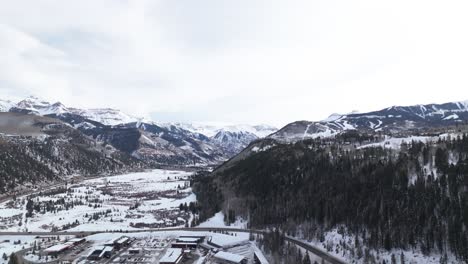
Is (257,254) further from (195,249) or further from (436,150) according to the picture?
(436,150)

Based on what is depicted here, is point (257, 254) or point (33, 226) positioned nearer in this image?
point (257, 254)

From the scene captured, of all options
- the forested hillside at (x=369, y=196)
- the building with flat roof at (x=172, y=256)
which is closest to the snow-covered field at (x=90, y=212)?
the forested hillside at (x=369, y=196)

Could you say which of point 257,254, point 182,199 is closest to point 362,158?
point 257,254

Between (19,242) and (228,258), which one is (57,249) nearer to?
(19,242)

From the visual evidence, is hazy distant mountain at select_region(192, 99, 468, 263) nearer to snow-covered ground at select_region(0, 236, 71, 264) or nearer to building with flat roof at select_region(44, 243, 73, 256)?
building with flat roof at select_region(44, 243, 73, 256)

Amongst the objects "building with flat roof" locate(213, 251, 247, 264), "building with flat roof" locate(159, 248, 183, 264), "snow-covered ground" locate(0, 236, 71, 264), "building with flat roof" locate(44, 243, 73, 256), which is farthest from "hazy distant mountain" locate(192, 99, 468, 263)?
"snow-covered ground" locate(0, 236, 71, 264)

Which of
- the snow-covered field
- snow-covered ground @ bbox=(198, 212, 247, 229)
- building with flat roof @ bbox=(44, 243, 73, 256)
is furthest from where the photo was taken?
the snow-covered field

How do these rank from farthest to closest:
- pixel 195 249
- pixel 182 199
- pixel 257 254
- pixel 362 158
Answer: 1. pixel 182 199
2. pixel 362 158
3. pixel 195 249
4. pixel 257 254

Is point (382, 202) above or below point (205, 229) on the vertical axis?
above
